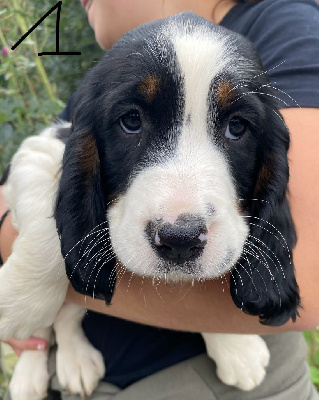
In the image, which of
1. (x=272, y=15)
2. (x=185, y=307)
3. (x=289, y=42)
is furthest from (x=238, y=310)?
(x=272, y=15)

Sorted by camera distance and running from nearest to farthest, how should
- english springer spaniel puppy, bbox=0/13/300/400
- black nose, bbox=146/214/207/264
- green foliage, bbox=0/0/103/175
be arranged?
black nose, bbox=146/214/207/264, english springer spaniel puppy, bbox=0/13/300/400, green foliage, bbox=0/0/103/175

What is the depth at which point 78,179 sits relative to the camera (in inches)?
56.7

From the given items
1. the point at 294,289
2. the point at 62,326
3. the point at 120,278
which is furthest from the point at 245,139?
the point at 62,326

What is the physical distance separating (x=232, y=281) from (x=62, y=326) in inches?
32.0

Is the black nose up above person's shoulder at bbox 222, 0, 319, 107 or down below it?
below

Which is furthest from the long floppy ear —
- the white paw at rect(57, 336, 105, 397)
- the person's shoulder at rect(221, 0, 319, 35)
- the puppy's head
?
the white paw at rect(57, 336, 105, 397)

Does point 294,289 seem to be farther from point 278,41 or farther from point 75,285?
point 278,41

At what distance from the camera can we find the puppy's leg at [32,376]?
1.94m

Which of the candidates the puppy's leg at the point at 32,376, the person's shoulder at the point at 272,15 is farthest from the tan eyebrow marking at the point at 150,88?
the puppy's leg at the point at 32,376

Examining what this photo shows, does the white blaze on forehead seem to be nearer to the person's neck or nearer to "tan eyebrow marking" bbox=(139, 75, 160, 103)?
"tan eyebrow marking" bbox=(139, 75, 160, 103)

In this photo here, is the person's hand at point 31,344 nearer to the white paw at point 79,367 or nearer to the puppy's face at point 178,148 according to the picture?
the white paw at point 79,367

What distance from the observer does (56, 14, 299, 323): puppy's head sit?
3.88ft

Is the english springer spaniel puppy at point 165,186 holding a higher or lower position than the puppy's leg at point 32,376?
higher

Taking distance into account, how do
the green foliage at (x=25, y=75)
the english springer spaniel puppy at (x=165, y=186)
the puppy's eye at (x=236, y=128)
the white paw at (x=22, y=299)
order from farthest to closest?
1. the green foliage at (x=25, y=75)
2. the white paw at (x=22, y=299)
3. the puppy's eye at (x=236, y=128)
4. the english springer spaniel puppy at (x=165, y=186)
